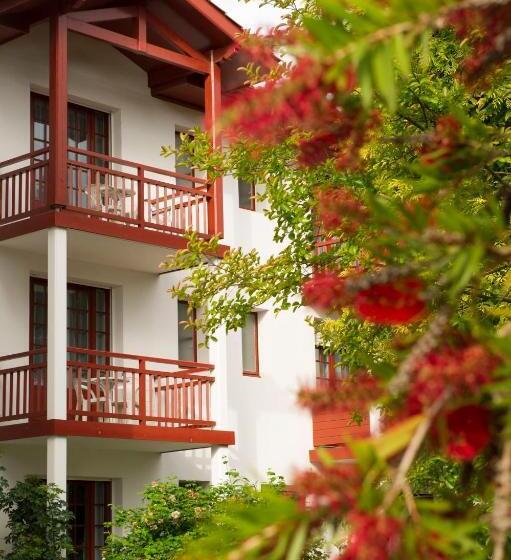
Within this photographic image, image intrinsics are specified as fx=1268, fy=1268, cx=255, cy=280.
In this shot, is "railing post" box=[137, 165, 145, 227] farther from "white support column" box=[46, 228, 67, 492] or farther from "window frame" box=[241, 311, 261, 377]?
"window frame" box=[241, 311, 261, 377]

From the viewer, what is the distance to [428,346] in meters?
1.91

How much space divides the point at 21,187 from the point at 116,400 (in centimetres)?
317

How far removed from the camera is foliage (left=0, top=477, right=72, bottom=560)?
52.2ft

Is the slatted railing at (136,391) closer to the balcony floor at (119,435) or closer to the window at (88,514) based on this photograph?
the balcony floor at (119,435)

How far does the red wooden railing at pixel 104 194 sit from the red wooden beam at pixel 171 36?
6.83ft

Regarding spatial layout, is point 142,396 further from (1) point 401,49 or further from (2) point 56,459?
(1) point 401,49

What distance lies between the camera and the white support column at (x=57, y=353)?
54.3 ft

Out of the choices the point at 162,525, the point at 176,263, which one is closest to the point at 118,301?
the point at 162,525

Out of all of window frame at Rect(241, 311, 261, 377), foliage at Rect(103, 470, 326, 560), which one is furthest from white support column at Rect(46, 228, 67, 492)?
window frame at Rect(241, 311, 261, 377)

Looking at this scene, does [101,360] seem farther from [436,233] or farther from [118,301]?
[436,233]

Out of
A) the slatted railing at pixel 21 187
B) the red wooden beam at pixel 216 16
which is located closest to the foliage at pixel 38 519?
the slatted railing at pixel 21 187

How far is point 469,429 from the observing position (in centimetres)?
195

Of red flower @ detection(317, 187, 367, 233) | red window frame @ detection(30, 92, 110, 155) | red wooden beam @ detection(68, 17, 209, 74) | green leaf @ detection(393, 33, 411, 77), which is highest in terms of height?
red wooden beam @ detection(68, 17, 209, 74)

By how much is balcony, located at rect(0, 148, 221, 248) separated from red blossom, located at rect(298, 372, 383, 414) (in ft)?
48.3
